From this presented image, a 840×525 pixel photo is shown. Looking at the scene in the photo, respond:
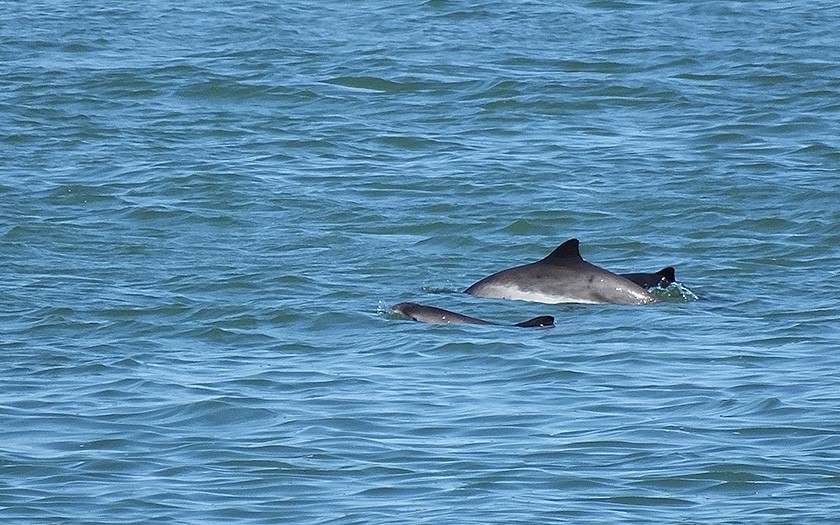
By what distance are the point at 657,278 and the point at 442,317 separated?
82.7 inches

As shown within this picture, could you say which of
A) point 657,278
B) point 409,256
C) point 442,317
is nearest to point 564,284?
point 657,278

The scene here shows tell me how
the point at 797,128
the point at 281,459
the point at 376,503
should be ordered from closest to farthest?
1. the point at 376,503
2. the point at 281,459
3. the point at 797,128

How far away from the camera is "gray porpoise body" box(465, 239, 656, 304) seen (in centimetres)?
1509

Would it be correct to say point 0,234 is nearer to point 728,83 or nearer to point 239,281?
point 239,281

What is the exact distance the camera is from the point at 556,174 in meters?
20.9

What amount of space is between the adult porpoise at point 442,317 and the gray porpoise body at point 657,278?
1382 millimetres

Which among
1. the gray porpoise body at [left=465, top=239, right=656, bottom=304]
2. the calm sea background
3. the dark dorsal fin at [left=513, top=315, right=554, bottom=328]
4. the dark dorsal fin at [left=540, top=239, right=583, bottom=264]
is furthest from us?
the dark dorsal fin at [left=540, top=239, right=583, bottom=264]

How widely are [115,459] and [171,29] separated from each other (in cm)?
2018

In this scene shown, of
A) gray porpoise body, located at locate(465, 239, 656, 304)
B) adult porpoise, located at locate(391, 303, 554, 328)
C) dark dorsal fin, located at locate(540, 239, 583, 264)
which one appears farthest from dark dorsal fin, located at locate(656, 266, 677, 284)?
adult porpoise, located at locate(391, 303, 554, 328)

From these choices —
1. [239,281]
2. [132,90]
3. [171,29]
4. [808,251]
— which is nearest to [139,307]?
[239,281]

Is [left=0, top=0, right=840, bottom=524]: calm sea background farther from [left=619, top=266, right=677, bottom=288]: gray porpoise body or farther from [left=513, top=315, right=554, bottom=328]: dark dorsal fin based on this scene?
[left=619, top=266, right=677, bottom=288]: gray porpoise body

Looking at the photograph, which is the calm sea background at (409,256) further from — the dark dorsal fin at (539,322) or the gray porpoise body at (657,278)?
the gray porpoise body at (657,278)

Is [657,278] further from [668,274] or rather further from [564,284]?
[564,284]

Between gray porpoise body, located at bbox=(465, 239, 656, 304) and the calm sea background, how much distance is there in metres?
0.21
